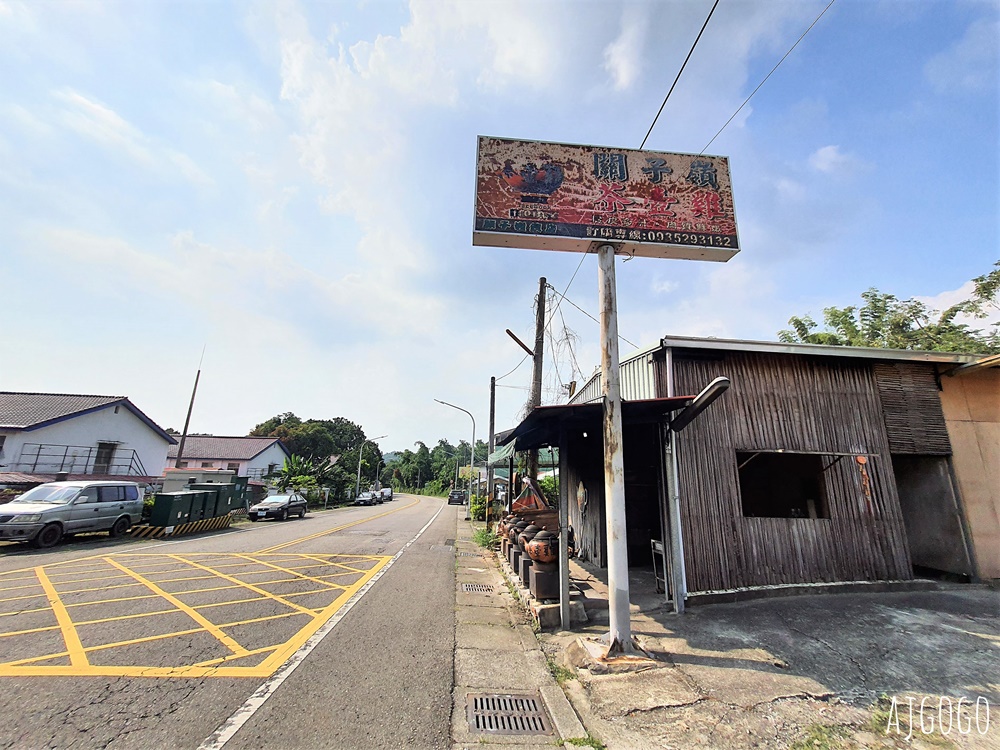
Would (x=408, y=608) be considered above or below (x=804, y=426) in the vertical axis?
below

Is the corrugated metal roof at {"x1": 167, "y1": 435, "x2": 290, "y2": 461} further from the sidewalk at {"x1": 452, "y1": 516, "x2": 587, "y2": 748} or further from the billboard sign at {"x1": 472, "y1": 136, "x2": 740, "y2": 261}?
the billboard sign at {"x1": 472, "y1": 136, "x2": 740, "y2": 261}

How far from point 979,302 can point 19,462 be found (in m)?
47.8

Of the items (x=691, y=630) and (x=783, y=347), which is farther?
(x=783, y=347)

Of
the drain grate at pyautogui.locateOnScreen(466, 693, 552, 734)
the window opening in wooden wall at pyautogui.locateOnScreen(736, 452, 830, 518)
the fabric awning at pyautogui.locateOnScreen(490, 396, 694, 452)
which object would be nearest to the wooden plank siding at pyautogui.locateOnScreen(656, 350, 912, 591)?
the fabric awning at pyautogui.locateOnScreen(490, 396, 694, 452)

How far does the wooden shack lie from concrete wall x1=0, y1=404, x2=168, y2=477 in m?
26.8

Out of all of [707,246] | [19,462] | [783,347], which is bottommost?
[19,462]

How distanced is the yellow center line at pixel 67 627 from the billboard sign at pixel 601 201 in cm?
686

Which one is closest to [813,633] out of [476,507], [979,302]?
[476,507]

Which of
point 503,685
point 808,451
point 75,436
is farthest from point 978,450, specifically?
point 75,436

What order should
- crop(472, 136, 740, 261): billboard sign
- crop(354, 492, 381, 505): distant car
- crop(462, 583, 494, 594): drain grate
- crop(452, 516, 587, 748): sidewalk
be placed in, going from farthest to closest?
crop(354, 492, 381, 505): distant car
crop(462, 583, 494, 594): drain grate
crop(472, 136, 740, 261): billboard sign
crop(452, 516, 587, 748): sidewalk

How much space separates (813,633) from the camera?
5430 mm

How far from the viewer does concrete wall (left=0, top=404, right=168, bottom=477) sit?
781 inches

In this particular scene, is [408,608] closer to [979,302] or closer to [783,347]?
[783,347]

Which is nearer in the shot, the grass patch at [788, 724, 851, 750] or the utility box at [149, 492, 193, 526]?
the grass patch at [788, 724, 851, 750]
